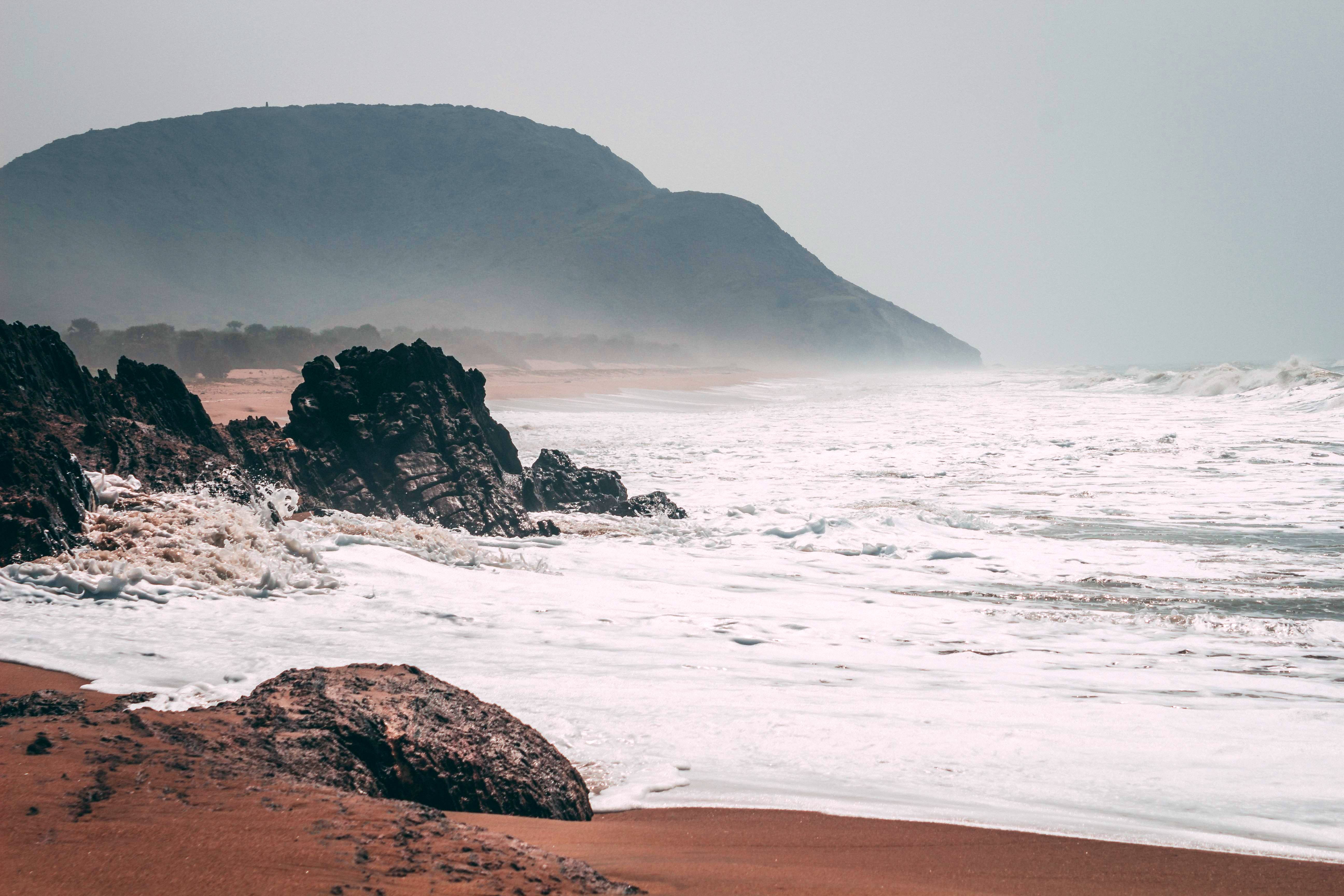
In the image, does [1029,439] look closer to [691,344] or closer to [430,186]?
[691,344]

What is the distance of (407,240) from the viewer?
169750mm

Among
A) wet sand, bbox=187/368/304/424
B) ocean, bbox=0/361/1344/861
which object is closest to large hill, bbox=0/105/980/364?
wet sand, bbox=187/368/304/424

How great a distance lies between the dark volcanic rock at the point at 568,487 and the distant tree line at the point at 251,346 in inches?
939

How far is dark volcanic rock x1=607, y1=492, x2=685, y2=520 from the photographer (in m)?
12.3

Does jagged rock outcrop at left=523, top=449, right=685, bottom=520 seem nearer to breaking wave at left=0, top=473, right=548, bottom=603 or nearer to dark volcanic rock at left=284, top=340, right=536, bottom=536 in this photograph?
dark volcanic rock at left=284, top=340, right=536, bottom=536

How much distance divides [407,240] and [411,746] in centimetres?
17991

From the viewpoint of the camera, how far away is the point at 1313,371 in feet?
118

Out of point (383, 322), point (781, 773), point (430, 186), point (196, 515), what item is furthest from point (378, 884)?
point (430, 186)

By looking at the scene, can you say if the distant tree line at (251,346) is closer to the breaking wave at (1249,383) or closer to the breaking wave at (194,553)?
the breaking wave at (194,553)

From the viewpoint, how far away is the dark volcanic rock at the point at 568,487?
1292 centimetres

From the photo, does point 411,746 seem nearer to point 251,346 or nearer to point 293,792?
point 293,792

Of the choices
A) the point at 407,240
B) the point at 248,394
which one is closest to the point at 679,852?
the point at 248,394

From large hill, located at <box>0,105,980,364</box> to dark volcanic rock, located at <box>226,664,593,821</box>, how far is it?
404 ft

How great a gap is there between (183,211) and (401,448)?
167298mm
